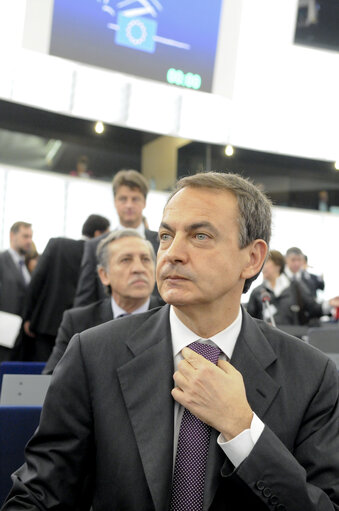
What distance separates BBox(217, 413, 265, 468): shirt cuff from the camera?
4.59 feet

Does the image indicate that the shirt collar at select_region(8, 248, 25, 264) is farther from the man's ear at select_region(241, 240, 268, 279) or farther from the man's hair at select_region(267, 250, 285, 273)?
the man's ear at select_region(241, 240, 268, 279)

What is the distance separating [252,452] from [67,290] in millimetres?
3427

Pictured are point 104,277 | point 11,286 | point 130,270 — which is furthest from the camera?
point 11,286

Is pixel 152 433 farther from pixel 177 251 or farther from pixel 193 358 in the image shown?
pixel 177 251

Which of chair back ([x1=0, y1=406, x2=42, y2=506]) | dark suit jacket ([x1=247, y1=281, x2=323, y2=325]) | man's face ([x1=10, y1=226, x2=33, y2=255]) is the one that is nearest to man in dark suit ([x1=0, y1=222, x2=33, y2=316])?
man's face ([x1=10, y1=226, x2=33, y2=255])

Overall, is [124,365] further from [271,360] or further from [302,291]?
[302,291]

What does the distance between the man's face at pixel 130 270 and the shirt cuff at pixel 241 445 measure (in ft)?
5.77

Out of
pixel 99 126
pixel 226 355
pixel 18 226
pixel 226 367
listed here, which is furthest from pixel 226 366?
pixel 99 126

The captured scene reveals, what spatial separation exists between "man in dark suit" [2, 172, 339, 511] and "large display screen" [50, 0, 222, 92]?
548 cm

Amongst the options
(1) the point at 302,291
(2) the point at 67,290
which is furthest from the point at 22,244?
(1) the point at 302,291

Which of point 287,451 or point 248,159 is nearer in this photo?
point 287,451

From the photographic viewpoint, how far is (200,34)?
7102 millimetres

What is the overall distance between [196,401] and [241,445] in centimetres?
13

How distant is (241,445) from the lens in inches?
55.3
